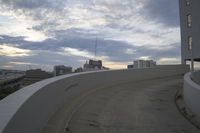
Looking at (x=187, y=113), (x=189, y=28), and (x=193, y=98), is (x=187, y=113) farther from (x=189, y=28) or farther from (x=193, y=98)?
(x=189, y=28)

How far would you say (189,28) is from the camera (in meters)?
44.8

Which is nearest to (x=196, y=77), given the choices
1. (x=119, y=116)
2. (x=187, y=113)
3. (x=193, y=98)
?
(x=187, y=113)

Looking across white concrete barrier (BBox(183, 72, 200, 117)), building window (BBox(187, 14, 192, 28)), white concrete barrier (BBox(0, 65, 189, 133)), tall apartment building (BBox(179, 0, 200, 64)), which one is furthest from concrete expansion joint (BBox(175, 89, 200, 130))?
building window (BBox(187, 14, 192, 28))

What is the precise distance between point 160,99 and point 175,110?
325 cm

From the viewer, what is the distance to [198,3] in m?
43.6

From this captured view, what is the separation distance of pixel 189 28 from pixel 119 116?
33.1 m

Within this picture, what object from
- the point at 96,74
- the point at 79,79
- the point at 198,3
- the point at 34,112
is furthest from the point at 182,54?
the point at 34,112

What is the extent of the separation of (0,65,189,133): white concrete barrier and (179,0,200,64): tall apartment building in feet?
59.5

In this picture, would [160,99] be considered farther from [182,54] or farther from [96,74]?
[182,54]

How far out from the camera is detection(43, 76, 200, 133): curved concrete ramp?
1202cm

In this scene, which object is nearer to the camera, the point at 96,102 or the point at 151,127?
the point at 151,127

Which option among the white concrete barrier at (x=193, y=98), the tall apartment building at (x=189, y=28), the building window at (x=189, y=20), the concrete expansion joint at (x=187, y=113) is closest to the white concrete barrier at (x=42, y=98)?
the concrete expansion joint at (x=187, y=113)

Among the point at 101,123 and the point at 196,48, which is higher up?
the point at 196,48

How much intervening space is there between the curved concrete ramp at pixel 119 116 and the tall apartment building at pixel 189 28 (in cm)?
2538
